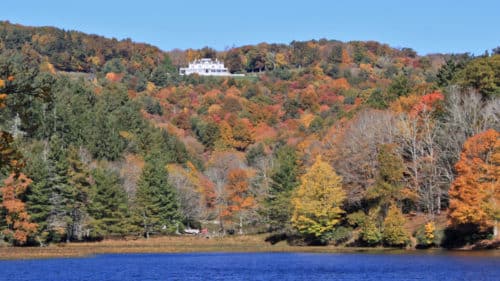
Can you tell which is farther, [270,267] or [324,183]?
[324,183]

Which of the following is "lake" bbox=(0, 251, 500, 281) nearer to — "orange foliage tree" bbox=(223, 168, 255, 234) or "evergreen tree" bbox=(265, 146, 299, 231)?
"evergreen tree" bbox=(265, 146, 299, 231)

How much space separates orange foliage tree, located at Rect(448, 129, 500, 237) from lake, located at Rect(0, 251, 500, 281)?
463 cm

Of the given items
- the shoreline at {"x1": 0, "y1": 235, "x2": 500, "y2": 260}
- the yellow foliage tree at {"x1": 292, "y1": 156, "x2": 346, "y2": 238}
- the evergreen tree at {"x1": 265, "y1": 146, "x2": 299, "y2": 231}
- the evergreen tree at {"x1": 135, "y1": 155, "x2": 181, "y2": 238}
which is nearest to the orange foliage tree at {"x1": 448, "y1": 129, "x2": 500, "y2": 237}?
the shoreline at {"x1": 0, "y1": 235, "x2": 500, "y2": 260}

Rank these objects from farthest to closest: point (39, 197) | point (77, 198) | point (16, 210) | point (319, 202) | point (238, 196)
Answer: point (238, 196), point (77, 198), point (39, 197), point (319, 202), point (16, 210)

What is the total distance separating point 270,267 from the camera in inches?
2293

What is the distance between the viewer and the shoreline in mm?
71188

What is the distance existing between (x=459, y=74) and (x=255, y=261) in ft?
151

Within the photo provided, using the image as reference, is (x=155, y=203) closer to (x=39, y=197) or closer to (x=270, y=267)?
(x=39, y=197)

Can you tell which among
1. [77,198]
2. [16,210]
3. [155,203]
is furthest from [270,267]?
[155,203]

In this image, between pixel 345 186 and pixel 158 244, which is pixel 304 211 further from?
pixel 158 244

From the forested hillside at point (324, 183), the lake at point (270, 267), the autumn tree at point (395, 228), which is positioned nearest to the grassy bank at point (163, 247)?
the autumn tree at point (395, 228)

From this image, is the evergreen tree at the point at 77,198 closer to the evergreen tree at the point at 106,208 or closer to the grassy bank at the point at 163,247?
the evergreen tree at the point at 106,208

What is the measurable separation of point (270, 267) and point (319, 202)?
25252 mm

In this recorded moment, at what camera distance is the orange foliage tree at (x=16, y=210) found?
260 ft
